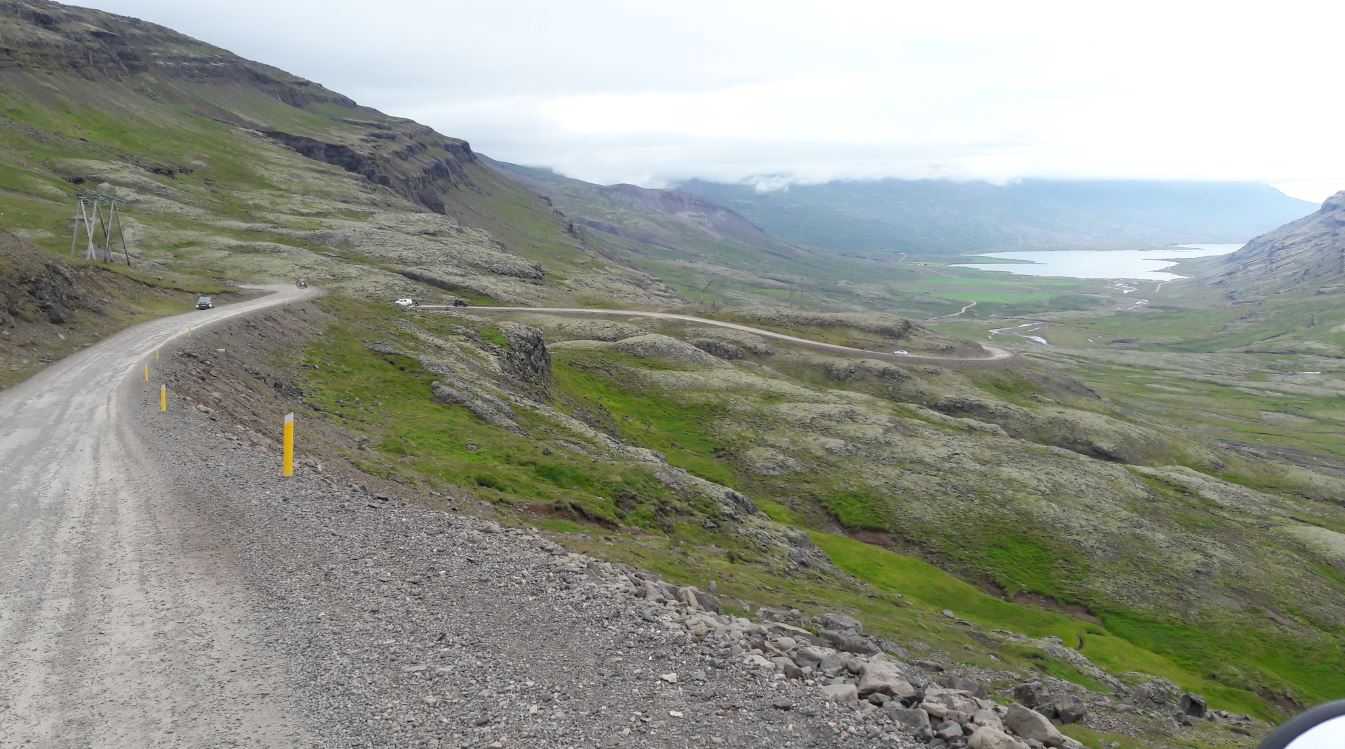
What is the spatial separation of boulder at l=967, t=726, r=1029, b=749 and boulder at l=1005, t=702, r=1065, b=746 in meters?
3.63

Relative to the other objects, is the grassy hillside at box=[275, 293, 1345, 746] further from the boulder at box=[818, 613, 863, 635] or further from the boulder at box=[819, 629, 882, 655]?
the boulder at box=[819, 629, 882, 655]

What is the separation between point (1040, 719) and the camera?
17.5 m

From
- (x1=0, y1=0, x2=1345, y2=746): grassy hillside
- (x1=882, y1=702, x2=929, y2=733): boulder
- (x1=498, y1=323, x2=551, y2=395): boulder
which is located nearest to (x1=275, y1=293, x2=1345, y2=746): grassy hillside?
(x1=0, y1=0, x2=1345, y2=746): grassy hillside

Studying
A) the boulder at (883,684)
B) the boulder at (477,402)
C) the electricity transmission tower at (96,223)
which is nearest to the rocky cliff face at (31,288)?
the boulder at (477,402)

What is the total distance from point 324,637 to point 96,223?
126952 millimetres

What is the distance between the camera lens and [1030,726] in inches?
674

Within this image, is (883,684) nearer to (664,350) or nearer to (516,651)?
(516,651)

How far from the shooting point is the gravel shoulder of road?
11898 mm

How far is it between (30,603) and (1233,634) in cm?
8457

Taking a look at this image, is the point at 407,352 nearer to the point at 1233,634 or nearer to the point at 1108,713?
the point at 1108,713

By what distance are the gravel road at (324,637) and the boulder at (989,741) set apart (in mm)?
1362

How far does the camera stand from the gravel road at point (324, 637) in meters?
11.6

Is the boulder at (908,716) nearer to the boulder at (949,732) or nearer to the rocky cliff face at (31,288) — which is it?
the boulder at (949,732)

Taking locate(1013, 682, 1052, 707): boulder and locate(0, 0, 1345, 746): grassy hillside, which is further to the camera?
locate(0, 0, 1345, 746): grassy hillside
